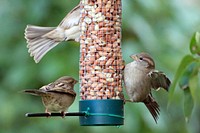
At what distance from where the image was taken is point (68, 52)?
5.09 meters

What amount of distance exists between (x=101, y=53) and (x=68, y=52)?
1.37 m

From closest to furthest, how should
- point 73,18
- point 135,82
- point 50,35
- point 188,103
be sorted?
point 188,103
point 135,82
point 73,18
point 50,35

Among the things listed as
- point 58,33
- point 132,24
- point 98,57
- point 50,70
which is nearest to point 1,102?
point 50,70

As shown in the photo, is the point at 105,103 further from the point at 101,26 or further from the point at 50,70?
the point at 50,70

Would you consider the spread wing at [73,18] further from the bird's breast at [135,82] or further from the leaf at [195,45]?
the leaf at [195,45]

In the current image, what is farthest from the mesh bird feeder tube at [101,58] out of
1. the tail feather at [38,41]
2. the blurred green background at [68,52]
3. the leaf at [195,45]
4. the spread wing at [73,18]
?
the leaf at [195,45]

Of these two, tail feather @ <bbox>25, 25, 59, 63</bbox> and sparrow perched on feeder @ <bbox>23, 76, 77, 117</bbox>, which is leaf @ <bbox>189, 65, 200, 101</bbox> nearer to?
sparrow perched on feeder @ <bbox>23, 76, 77, 117</bbox>

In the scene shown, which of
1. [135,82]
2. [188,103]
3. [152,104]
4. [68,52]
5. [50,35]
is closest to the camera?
[188,103]

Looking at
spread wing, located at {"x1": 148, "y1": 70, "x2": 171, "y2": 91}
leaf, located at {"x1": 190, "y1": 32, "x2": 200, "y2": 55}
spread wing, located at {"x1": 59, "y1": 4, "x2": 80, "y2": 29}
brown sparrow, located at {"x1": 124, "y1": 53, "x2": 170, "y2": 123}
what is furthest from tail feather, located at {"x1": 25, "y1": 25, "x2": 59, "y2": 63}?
leaf, located at {"x1": 190, "y1": 32, "x2": 200, "y2": 55}

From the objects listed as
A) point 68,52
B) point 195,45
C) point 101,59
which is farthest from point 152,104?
point 195,45

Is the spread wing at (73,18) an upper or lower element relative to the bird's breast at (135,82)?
upper

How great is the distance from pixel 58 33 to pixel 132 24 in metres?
0.78

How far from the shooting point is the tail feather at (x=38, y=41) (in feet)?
15.0

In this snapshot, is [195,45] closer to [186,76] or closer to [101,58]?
[186,76]
